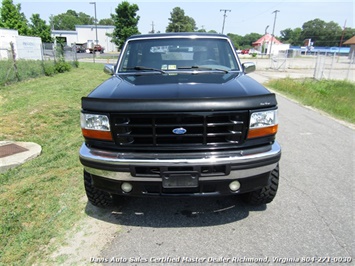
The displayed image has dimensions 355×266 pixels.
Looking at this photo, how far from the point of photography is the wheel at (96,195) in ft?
9.42

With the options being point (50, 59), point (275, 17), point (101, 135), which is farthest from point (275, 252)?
point (275, 17)

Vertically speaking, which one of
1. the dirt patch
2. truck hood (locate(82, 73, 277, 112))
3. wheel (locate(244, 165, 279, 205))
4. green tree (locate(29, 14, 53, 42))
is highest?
green tree (locate(29, 14, 53, 42))

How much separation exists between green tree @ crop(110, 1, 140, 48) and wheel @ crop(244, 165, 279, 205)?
122ft

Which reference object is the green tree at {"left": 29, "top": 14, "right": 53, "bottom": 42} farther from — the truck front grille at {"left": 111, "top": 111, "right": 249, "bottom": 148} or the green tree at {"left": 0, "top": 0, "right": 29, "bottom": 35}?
the truck front grille at {"left": 111, "top": 111, "right": 249, "bottom": 148}

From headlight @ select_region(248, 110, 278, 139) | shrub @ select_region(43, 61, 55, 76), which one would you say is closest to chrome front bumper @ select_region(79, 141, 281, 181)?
headlight @ select_region(248, 110, 278, 139)

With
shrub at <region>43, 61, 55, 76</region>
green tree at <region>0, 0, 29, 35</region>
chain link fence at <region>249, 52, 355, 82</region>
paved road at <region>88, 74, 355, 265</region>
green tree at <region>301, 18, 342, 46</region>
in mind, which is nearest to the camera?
paved road at <region>88, 74, 355, 265</region>

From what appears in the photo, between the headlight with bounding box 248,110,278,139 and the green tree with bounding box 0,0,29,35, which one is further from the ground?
the green tree with bounding box 0,0,29,35

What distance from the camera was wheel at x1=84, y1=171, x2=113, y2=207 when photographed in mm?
2872

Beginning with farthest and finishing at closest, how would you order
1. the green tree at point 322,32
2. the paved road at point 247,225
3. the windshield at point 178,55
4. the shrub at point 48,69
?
the green tree at point 322,32
the shrub at point 48,69
the windshield at point 178,55
the paved road at point 247,225

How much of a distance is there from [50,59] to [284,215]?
18235mm

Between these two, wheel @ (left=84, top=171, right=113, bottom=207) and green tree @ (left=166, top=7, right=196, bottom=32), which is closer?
wheel @ (left=84, top=171, right=113, bottom=207)

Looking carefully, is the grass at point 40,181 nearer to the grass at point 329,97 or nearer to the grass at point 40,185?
the grass at point 40,185

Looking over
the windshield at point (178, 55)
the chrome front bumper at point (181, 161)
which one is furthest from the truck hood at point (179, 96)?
the windshield at point (178, 55)

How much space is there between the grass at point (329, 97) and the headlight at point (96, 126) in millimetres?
7100
